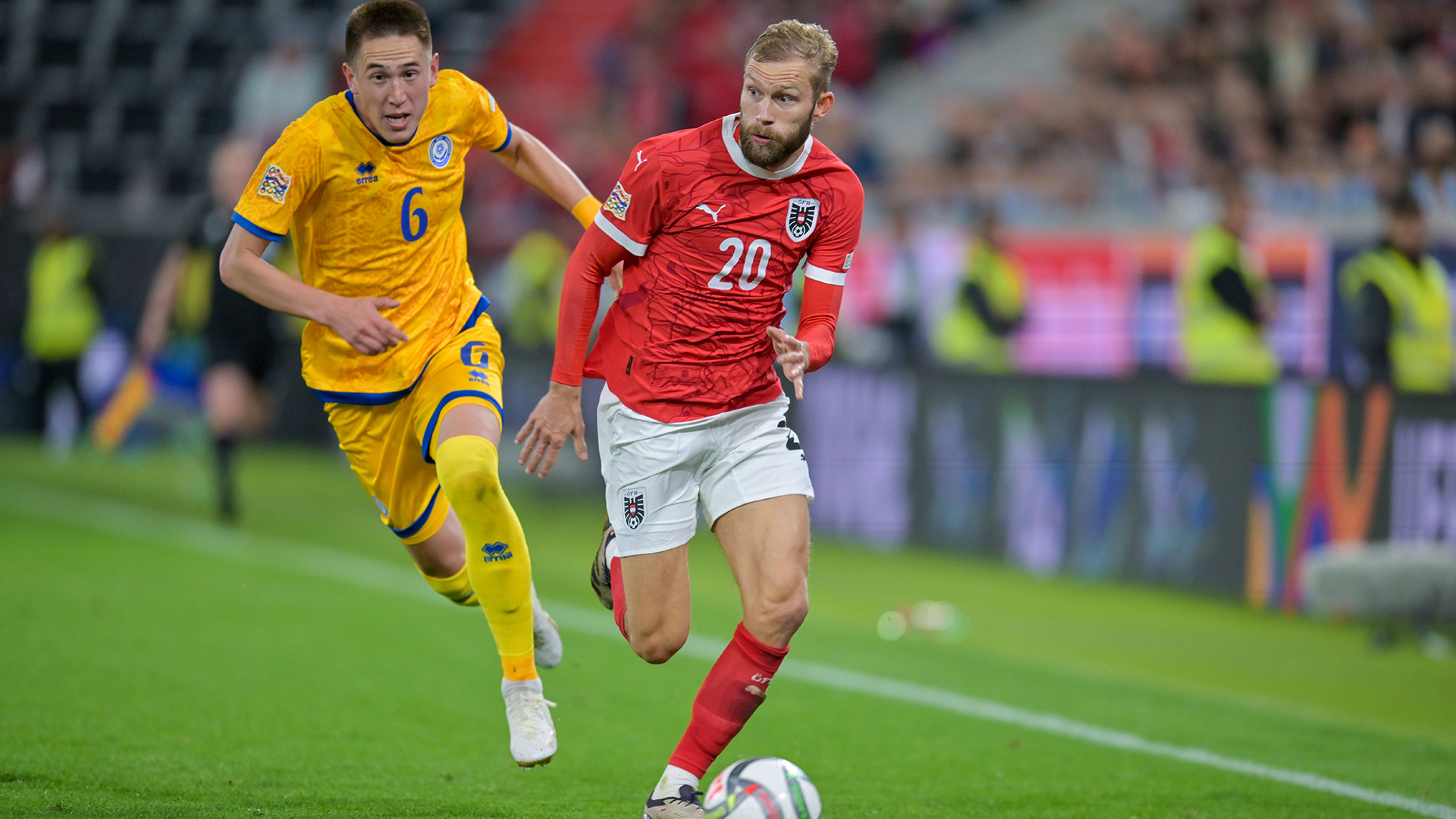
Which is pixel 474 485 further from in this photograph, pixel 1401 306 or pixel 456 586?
pixel 1401 306

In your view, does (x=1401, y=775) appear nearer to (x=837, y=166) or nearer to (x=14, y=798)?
(x=837, y=166)

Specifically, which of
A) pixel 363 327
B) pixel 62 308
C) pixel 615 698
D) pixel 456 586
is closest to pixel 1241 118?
pixel 615 698

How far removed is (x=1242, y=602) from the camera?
9.12 m

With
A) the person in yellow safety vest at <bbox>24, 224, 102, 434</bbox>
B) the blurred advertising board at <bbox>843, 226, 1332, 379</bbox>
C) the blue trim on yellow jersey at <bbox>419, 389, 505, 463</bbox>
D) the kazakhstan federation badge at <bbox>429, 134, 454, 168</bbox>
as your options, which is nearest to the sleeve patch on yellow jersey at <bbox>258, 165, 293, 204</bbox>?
the kazakhstan federation badge at <bbox>429, 134, 454, 168</bbox>

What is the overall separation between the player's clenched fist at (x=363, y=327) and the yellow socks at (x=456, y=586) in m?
1.15

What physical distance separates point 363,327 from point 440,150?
769mm

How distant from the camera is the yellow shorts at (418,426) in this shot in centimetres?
496

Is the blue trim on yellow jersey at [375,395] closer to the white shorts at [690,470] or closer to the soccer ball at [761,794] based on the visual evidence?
the white shorts at [690,470]

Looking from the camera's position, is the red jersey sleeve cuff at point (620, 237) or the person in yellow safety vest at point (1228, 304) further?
the person in yellow safety vest at point (1228, 304)

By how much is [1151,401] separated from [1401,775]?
4426 mm

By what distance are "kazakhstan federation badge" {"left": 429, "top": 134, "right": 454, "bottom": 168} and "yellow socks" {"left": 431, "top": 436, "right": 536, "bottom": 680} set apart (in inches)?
36.5

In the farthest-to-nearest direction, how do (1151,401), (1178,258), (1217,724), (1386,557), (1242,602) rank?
(1178,258)
(1151,401)
(1242,602)
(1386,557)
(1217,724)

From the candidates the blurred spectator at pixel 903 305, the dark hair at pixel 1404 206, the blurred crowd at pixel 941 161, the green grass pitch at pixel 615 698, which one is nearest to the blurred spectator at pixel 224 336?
the blurred crowd at pixel 941 161

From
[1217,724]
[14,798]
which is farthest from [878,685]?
[14,798]
